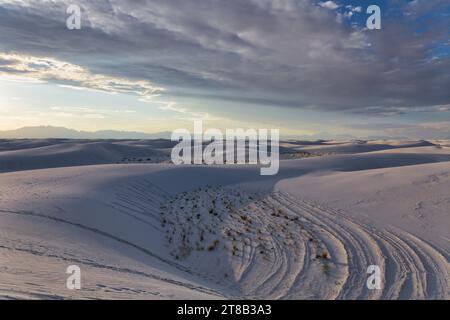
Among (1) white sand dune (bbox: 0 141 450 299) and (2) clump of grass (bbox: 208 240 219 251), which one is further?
(2) clump of grass (bbox: 208 240 219 251)

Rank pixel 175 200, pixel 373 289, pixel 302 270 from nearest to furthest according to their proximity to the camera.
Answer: pixel 373 289 → pixel 302 270 → pixel 175 200

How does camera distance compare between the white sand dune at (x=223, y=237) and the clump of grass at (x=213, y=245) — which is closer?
the white sand dune at (x=223, y=237)

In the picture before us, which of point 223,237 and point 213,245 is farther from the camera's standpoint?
point 223,237

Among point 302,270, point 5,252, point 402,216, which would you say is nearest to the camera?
point 5,252
